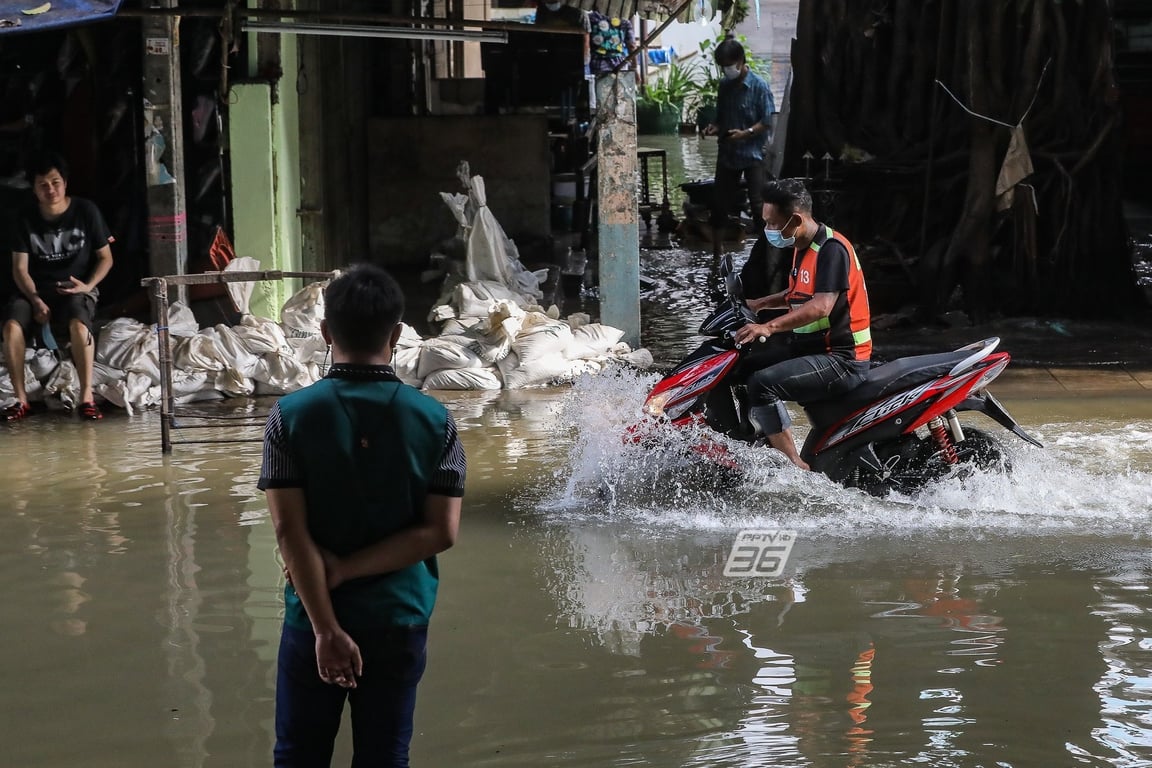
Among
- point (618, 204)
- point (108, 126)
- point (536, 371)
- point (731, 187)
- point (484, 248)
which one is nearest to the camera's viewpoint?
point (536, 371)

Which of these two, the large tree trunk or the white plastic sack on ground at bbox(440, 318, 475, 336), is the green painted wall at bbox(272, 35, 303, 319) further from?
the large tree trunk

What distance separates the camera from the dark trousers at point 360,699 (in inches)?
111

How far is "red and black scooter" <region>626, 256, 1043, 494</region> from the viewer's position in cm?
609

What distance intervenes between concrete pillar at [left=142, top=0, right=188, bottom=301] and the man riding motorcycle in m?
4.66

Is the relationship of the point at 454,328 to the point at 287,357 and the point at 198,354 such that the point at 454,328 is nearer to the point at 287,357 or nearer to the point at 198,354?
the point at 287,357

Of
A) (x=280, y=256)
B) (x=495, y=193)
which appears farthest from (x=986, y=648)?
(x=495, y=193)

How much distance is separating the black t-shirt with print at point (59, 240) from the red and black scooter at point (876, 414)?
13.7ft

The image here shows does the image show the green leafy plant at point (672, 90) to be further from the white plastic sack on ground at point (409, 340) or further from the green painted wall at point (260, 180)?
the white plastic sack on ground at point (409, 340)

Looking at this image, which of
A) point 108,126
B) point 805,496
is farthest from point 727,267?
point 108,126

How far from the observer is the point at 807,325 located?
6266 mm

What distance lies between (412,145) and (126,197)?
4.20 metres

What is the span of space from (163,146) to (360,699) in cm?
713

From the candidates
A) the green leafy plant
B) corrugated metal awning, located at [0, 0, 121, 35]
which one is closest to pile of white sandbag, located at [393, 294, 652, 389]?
corrugated metal awning, located at [0, 0, 121, 35]

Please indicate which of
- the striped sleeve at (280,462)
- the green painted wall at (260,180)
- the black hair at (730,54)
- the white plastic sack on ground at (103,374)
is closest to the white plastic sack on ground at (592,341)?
the green painted wall at (260,180)
